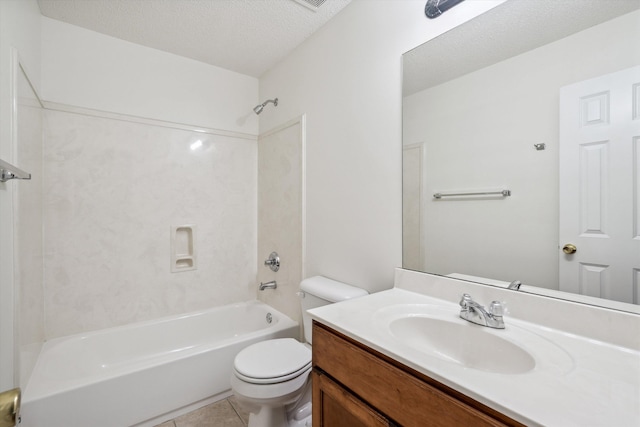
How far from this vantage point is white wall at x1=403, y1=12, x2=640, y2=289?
0.89 metres

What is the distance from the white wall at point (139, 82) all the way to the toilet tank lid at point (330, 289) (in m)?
1.57

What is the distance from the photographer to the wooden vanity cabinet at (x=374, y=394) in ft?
2.00

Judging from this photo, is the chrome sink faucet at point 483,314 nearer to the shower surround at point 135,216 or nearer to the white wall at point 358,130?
the white wall at point 358,130

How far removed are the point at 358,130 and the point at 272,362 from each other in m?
1.30

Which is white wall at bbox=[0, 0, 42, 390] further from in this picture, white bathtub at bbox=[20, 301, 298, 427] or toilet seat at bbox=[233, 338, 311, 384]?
toilet seat at bbox=[233, 338, 311, 384]

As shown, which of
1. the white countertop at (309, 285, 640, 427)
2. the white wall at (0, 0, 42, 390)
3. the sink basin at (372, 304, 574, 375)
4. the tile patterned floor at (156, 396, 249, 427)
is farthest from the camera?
the tile patterned floor at (156, 396, 249, 427)

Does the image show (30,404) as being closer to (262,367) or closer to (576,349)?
(262,367)

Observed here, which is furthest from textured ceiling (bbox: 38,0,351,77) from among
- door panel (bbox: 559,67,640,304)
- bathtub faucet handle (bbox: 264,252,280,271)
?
bathtub faucet handle (bbox: 264,252,280,271)

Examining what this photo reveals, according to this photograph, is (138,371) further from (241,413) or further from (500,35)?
(500,35)

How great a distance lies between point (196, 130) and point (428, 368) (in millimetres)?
2308

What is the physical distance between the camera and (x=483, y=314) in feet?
3.04

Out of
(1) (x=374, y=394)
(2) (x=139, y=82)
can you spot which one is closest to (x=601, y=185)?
(1) (x=374, y=394)

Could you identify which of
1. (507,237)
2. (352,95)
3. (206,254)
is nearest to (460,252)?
(507,237)

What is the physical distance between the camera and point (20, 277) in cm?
128
